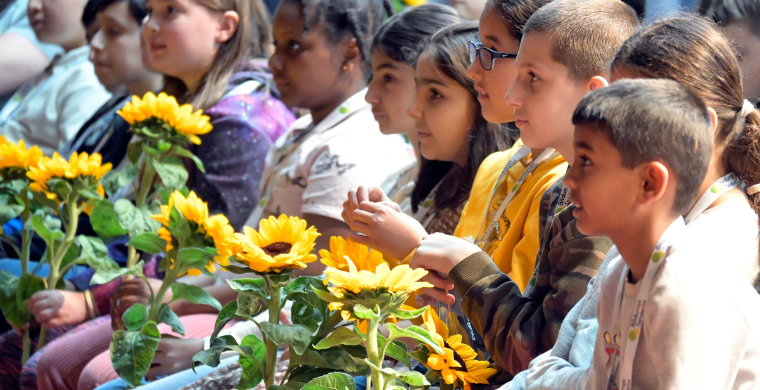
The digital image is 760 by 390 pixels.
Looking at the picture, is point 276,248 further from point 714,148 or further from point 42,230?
point 42,230

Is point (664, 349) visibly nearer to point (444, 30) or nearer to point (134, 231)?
point (444, 30)

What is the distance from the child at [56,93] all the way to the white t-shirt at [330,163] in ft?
4.35

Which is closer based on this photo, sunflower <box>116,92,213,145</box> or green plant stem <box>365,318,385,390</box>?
green plant stem <box>365,318,385,390</box>

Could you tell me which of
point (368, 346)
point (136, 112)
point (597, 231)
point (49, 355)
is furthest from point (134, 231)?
point (597, 231)

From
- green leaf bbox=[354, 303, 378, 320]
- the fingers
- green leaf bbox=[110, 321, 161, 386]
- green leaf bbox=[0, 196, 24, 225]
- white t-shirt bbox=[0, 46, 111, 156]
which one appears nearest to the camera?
green leaf bbox=[354, 303, 378, 320]

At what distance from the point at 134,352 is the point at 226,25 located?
122cm

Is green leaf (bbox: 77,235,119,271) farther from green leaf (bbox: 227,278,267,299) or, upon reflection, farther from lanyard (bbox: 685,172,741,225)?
lanyard (bbox: 685,172,741,225)

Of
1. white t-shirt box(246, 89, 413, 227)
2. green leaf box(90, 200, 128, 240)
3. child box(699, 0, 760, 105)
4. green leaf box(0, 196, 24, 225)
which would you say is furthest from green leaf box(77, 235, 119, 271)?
child box(699, 0, 760, 105)

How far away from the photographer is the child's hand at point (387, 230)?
1.10 meters

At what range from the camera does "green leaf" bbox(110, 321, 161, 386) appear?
1.30 metres

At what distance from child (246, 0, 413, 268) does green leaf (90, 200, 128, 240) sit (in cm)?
41

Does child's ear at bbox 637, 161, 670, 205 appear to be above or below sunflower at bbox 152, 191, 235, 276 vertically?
above

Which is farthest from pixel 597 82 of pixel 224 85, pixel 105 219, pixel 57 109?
pixel 57 109

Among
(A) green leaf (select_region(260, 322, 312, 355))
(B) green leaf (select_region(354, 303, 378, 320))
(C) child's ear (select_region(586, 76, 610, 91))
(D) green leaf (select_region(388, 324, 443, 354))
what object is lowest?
(A) green leaf (select_region(260, 322, 312, 355))
